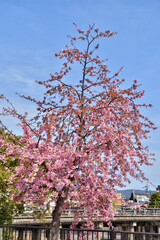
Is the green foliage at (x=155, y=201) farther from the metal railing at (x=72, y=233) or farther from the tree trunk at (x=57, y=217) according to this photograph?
the tree trunk at (x=57, y=217)

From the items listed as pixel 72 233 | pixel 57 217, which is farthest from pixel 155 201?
pixel 57 217

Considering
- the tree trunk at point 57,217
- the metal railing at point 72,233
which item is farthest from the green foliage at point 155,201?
the tree trunk at point 57,217

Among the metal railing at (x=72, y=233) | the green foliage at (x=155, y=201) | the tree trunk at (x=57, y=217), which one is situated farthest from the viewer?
the green foliage at (x=155, y=201)

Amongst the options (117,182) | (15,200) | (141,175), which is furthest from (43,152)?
(141,175)

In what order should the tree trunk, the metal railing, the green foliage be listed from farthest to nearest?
the green foliage
the tree trunk
the metal railing

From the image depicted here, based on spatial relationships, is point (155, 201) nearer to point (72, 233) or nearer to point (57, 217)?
point (72, 233)

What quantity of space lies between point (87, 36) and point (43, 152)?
618 cm

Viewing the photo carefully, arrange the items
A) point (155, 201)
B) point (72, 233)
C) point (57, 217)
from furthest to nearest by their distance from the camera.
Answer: point (155, 201) → point (72, 233) → point (57, 217)

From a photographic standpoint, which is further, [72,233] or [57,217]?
[72,233]

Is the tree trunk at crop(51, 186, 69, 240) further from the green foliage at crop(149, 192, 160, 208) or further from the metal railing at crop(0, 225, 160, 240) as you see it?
the green foliage at crop(149, 192, 160, 208)

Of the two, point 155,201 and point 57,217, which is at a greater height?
point 155,201

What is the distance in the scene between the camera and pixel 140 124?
Answer: 570 inches

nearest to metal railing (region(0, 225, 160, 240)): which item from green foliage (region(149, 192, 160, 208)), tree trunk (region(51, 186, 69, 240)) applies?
tree trunk (region(51, 186, 69, 240))

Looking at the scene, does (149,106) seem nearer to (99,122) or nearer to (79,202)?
(99,122)
